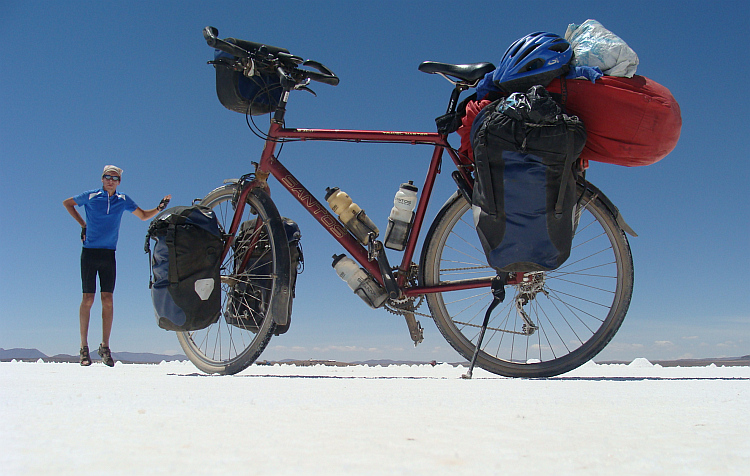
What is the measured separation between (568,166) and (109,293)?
4003 millimetres

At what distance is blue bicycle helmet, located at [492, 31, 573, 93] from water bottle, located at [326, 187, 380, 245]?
1145mm

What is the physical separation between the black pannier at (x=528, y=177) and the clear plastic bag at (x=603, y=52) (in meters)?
0.36

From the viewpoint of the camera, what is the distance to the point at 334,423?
1106mm

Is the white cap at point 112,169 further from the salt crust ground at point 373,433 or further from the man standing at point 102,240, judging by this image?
the salt crust ground at point 373,433

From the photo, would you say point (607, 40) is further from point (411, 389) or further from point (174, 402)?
point (174, 402)

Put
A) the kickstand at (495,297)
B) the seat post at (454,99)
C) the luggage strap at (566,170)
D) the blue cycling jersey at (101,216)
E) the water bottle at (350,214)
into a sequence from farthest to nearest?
the blue cycling jersey at (101,216), the water bottle at (350,214), the seat post at (454,99), the kickstand at (495,297), the luggage strap at (566,170)

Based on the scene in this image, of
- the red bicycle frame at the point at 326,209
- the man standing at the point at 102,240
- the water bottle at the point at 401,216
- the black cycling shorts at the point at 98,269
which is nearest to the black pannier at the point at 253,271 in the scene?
the red bicycle frame at the point at 326,209

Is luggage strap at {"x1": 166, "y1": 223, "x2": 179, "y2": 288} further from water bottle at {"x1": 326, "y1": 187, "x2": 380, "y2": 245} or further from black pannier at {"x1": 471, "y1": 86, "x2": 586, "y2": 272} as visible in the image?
black pannier at {"x1": 471, "y1": 86, "x2": 586, "y2": 272}

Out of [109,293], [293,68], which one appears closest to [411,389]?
[293,68]

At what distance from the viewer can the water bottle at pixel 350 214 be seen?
122 inches

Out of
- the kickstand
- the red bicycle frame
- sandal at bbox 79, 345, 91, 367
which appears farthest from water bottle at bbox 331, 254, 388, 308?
sandal at bbox 79, 345, 91, 367

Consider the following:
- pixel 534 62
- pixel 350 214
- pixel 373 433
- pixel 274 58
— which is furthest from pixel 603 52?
pixel 373 433

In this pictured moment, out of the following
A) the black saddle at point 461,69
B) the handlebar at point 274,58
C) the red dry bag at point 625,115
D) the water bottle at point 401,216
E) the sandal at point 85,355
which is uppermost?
the handlebar at point 274,58

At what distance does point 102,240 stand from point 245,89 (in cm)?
211
